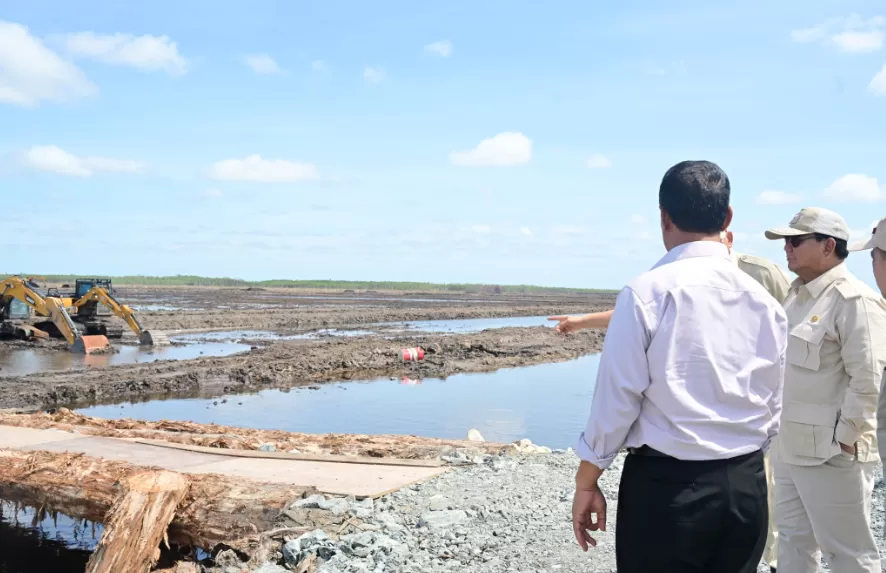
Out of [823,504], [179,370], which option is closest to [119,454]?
[823,504]

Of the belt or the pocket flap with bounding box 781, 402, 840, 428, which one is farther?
the pocket flap with bounding box 781, 402, 840, 428

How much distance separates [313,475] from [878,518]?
4165mm

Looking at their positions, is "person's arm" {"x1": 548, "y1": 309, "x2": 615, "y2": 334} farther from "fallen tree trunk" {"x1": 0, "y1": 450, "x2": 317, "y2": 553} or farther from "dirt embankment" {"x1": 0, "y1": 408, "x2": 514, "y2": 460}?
"dirt embankment" {"x1": 0, "y1": 408, "x2": 514, "y2": 460}

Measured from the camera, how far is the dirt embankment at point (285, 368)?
15797 millimetres

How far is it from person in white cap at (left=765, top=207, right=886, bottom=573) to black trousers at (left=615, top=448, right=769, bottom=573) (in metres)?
1.46

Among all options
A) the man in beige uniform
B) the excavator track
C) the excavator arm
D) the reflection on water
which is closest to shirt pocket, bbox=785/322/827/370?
the man in beige uniform

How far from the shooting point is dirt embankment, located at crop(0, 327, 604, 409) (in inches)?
622

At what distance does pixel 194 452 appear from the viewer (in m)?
7.59

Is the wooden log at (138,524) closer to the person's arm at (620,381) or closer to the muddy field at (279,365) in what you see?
the person's arm at (620,381)

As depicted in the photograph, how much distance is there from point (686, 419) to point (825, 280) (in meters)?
1.94

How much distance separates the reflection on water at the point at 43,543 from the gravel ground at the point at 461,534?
3194 mm

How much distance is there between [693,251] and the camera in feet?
7.92

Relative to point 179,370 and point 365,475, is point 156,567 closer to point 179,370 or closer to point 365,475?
point 365,475

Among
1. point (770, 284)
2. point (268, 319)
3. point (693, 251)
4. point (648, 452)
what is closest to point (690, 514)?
point (648, 452)
